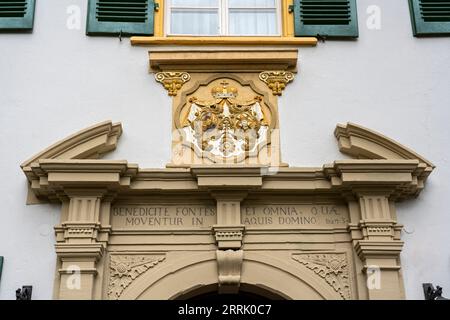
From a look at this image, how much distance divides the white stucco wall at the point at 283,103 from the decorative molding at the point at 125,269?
683 mm

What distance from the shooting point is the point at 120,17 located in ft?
28.1

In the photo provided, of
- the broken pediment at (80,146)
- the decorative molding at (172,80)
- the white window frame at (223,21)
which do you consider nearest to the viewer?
the broken pediment at (80,146)

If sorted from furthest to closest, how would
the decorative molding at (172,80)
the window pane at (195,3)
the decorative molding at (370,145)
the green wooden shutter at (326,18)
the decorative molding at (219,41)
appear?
1. the window pane at (195,3)
2. the green wooden shutter at (326,18)
3. the decorative molding at (219,41)
4. the decorative molding at (172,80)
5. the decorative molding at (370,145)

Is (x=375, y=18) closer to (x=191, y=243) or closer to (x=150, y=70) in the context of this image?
(x=150, y=70)

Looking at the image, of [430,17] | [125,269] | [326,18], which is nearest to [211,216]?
[125,269]

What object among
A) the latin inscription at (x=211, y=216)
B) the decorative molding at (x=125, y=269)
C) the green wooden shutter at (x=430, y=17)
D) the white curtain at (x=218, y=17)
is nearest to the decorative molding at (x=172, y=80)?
the white curtain at (x=218, y=17)

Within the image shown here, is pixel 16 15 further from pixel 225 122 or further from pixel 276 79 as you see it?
pixel 276 79

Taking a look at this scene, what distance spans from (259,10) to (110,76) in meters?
1.98

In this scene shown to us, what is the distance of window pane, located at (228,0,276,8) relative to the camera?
896 cm

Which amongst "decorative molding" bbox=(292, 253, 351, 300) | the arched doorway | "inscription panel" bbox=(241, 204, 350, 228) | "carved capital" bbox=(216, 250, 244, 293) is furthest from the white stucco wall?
the arched doorway

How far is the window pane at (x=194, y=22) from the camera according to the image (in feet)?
28.8

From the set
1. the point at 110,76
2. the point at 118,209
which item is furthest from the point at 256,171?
the point at 110,76

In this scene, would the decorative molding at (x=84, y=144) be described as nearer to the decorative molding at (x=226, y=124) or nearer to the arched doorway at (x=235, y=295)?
the decorative molding at (x=226, y=124)

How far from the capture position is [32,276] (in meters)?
7.32
